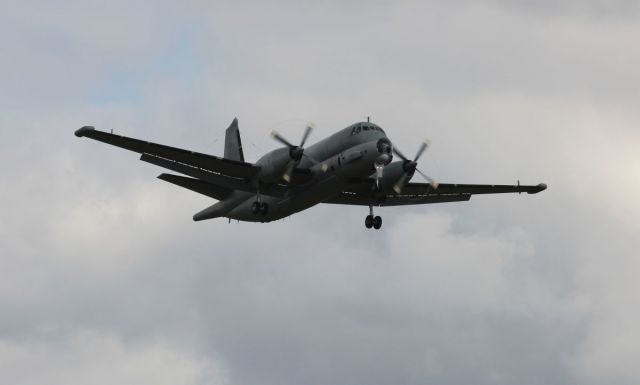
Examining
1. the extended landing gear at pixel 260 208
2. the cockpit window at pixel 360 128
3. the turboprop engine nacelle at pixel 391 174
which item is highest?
the cockpit window at pixel 360 128

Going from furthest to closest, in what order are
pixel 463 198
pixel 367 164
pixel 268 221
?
pixel 463 198 → pixel 268 221 → pixel 367 164

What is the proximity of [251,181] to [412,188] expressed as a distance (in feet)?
37.1

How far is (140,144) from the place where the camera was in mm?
68625

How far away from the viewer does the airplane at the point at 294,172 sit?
6788cm

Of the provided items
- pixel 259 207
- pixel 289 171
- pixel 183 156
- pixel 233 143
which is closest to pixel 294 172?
pixel 289 171


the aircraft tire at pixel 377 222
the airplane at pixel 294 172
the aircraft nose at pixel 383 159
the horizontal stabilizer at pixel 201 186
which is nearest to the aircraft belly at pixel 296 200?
the airplane at pixel 294 172

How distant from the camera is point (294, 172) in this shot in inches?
2721

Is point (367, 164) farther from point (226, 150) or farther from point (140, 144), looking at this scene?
point (226, 150)

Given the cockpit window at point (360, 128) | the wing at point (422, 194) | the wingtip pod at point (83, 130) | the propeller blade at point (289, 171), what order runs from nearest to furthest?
the wingtip pod at point (83, 130) < the propeller blade at point (289, 171) < the cockpit window at point (360, 128) < the wing at point (422, 194)

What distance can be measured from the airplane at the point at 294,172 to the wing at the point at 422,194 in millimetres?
152

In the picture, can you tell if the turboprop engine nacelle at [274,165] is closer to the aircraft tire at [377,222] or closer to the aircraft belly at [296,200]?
the aircraft belly at [296,200]

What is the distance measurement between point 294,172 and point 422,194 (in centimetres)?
1207

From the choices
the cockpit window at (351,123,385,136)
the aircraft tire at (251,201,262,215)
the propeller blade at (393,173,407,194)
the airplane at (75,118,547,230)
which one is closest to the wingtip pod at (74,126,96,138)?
the airplane at (75,118,547,230)

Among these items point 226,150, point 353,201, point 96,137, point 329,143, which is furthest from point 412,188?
point 96,137
